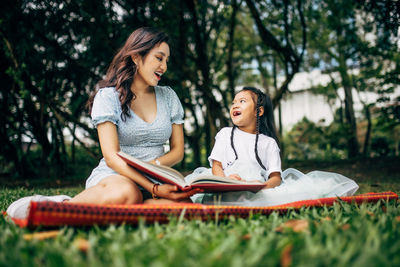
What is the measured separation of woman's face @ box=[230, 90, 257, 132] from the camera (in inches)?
113

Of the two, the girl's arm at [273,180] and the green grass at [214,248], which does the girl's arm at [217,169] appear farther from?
the green grass at [214,248]

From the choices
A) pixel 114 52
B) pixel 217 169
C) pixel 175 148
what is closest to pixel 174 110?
pixel 175 148

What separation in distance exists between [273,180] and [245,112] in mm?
639

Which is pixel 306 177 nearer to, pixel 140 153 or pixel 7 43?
pixel 140 153

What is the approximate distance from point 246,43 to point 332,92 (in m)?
3.33

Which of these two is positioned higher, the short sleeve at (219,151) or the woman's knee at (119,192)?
the short sleeve at (219,151)

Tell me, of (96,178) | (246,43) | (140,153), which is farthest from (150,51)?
(246,43)

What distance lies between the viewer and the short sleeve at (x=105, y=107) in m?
2.23

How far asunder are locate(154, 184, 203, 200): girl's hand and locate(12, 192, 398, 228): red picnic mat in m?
0.09

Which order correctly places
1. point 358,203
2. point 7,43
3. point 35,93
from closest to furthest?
1. point 358,203
2. point 7,43
3. point 35,93

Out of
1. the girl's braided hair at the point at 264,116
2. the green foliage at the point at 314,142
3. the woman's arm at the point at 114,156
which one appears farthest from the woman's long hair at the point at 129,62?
the green foliage at the point at 314,142

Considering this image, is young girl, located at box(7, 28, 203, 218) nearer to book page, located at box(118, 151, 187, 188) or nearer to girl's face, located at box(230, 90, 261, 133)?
book page, located at box(118, 151, 187, 188)

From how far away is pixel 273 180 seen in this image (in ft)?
8.29

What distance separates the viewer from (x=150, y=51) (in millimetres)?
2480
